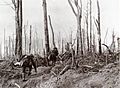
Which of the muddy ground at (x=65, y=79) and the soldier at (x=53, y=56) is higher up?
the soldier at (x=53, y=56)

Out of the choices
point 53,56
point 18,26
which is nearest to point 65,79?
→ point 53,56

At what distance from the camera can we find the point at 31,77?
1477 cm

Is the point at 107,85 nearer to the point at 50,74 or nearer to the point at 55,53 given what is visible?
the point at 50,74

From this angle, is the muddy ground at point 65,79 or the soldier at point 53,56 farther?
the soldier at point 53,56

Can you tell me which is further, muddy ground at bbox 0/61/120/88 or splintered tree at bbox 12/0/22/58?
splintered tree at bbox 12/0/22/58

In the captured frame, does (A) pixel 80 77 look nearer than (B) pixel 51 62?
Yes

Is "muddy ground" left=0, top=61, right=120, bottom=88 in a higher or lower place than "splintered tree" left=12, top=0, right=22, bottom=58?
lower

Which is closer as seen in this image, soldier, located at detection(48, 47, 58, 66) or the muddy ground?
the muddy ground

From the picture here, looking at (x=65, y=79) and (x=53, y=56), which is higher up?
(x=53, y=56)

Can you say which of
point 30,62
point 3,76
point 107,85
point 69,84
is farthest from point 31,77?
point 107,85

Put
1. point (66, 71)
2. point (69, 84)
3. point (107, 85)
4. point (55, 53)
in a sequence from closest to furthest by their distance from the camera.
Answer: point (107, 85) < point (69, 84) < point (66, 71) < point (55, 53)

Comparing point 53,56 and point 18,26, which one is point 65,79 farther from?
point 18,26

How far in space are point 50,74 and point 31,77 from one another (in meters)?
1.17

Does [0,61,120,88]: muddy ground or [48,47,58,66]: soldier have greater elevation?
[48,47,58,66]: soldier
